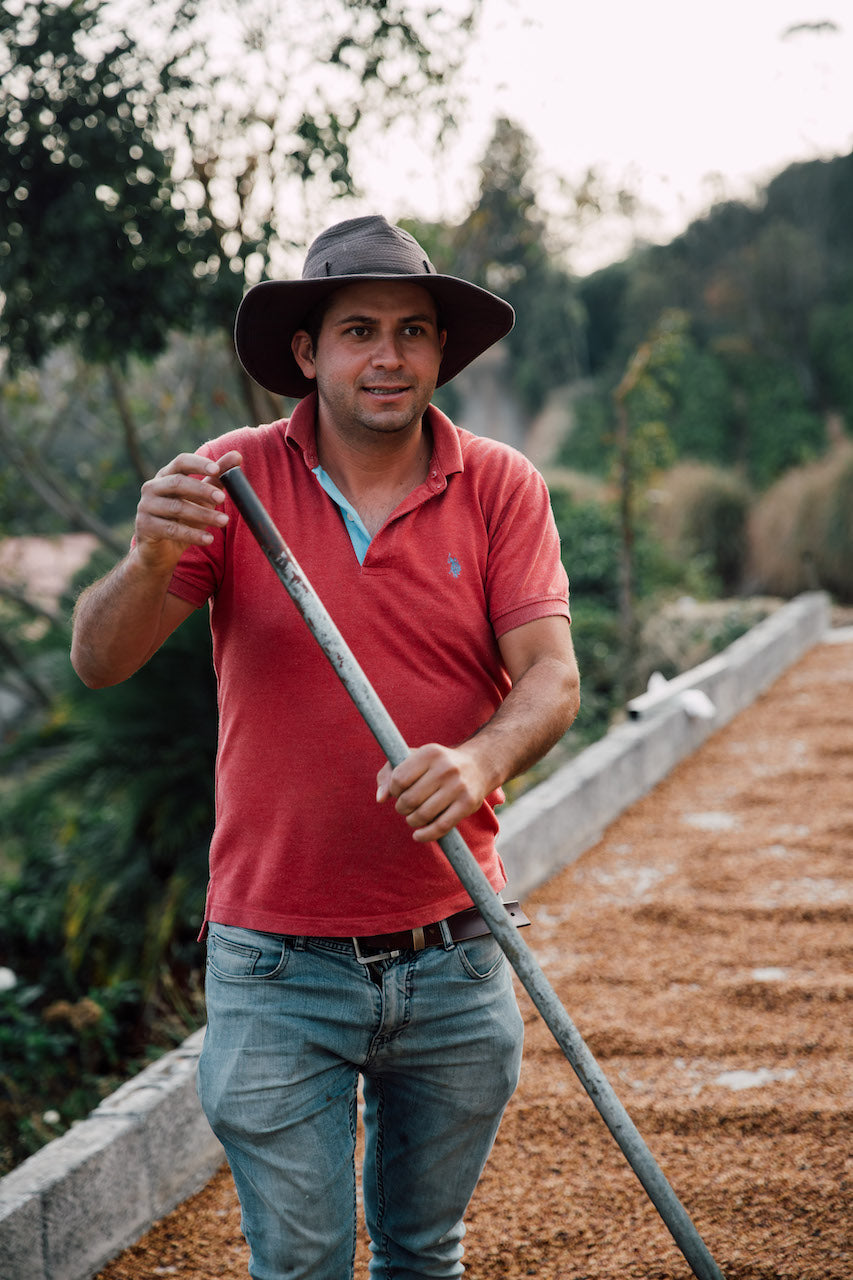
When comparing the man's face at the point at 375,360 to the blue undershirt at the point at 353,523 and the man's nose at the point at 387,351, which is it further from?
the blue undershirt at the point at 353,523

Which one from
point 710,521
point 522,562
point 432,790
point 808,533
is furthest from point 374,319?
point 710,521

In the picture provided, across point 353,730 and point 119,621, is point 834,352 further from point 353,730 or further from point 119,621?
point 119,621

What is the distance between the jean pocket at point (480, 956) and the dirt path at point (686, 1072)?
3.46ft

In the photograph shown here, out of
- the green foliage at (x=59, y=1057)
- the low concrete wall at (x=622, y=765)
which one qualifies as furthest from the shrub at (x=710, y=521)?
the green foliage at (x=59, y=1057)

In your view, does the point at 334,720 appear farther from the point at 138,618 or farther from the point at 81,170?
the point at 81,170

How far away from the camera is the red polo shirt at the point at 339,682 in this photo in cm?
190

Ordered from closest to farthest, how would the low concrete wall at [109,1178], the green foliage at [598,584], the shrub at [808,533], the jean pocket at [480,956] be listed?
the jean pocket at [480,956]
the low concrete wall at [109,1178]
the green foliage at [598,584]
the shrub at [808,533]

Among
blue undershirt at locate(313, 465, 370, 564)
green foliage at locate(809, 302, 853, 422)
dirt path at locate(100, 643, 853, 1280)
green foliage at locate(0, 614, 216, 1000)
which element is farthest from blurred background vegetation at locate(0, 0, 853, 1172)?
green foliage at locate(809, 302, 853, 422)

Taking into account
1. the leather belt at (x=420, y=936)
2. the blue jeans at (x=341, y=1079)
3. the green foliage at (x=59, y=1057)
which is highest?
the leather belt at (x=420, y=936)

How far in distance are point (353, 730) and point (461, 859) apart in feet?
1.01

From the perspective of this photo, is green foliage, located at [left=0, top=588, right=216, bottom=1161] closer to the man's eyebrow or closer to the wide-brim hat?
the wide-brim hat

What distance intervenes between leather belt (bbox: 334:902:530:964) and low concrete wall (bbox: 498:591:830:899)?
2.67 metres

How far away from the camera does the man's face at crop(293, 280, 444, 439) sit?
1.97m

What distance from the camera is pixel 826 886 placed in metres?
4.84
